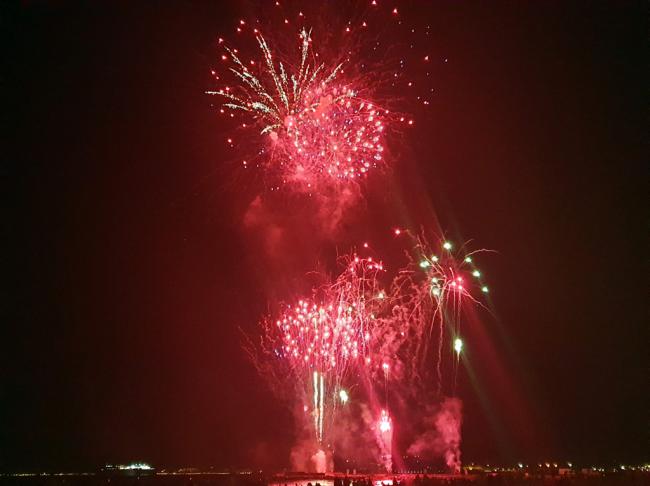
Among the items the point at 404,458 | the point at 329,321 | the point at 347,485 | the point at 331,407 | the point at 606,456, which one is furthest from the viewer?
the point at 606,456

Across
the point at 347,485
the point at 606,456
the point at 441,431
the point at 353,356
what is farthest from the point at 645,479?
A: the point at 606,456

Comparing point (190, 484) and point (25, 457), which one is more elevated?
point (25, 457)

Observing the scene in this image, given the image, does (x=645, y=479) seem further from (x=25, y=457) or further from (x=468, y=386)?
(x=25, y=457)

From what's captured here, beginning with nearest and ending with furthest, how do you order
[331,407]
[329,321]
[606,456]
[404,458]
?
[329,321] → [331,407] → [404,458] → [606,456]

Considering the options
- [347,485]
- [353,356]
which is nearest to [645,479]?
[347,485]

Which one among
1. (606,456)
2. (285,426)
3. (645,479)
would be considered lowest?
(645,479)

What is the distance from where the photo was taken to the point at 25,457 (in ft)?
119

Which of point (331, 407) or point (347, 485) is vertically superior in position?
point (331, 407)

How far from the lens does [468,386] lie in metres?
37.6

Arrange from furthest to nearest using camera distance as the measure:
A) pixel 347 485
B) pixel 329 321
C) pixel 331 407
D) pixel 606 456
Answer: pixel 606 456 < pixel 331 407 < pixel 329 321 < pixel 347 485

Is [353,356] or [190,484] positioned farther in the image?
[353,356]

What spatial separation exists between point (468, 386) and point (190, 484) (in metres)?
23.2

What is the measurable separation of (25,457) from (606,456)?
36.1 metres

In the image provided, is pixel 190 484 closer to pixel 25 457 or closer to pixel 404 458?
pixel 404 458
